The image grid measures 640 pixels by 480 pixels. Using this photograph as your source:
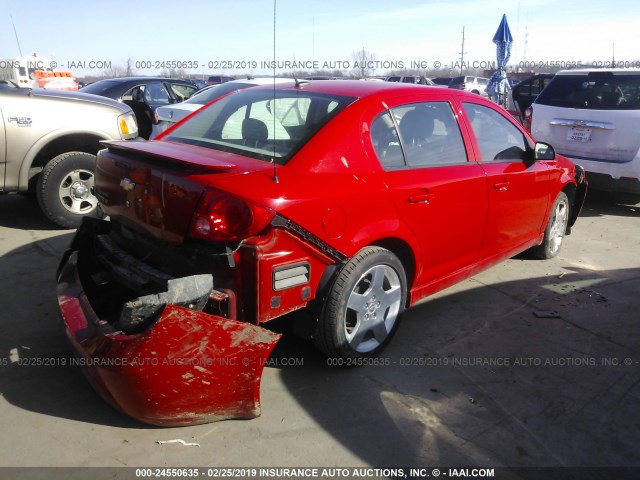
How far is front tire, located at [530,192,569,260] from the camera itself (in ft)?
16.4

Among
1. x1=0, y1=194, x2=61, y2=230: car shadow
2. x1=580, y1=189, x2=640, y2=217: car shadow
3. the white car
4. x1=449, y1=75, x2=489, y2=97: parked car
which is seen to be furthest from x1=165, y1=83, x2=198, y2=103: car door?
x1=449, y1=75, x2=489, y2=97: parked car

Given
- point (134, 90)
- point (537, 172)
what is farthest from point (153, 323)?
point (134, 90)

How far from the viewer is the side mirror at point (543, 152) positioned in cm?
448

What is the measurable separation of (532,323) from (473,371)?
0.93m

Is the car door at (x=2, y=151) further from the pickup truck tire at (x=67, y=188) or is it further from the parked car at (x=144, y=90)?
the parked car at (x=144, y=90)

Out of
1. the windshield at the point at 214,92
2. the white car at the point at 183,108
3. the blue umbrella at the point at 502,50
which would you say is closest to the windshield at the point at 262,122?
the white car at the point at 183,108

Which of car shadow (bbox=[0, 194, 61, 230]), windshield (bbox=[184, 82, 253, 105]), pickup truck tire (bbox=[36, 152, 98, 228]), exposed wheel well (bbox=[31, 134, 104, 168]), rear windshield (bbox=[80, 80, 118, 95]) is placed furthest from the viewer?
rear windshield (bbox=[80, 80, 118, 95])

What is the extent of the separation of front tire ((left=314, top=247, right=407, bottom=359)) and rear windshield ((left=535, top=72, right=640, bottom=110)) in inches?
192

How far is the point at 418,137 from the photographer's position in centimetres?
347

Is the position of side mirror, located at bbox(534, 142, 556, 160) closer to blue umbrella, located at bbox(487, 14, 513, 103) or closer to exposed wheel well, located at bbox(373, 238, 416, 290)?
exposed wheel well, located at bbox(373, 238, 416, 290)

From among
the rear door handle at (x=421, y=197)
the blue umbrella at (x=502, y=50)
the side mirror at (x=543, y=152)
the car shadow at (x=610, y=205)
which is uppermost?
the blue umbrella at (x=502, y=50)

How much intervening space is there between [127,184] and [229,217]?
31.3 inches

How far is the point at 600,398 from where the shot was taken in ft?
9.96

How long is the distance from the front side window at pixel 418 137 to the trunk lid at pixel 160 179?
0.79m
